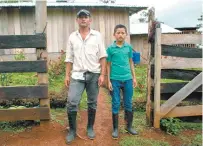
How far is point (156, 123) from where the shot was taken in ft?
17.4

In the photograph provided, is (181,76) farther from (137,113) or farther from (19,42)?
(19,42)

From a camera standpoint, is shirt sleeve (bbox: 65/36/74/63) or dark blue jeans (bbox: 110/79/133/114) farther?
dark blue jeans (bbox: 110/79/133/114)

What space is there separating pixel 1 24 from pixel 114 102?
10841 millimetres

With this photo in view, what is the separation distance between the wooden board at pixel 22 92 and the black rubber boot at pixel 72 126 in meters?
0.70

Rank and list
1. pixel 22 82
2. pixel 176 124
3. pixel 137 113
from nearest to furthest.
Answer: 1. pixel 176 124
2. pixel 137 113
3. pixel 22 82

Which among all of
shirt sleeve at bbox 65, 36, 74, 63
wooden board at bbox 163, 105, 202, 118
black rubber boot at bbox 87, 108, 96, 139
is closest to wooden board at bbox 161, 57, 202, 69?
wooden board at bbox 163, 105, 202, 118

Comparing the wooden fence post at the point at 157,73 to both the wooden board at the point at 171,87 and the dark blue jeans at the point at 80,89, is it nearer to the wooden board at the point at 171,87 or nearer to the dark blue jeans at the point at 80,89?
the wooden board at the point at 171,87

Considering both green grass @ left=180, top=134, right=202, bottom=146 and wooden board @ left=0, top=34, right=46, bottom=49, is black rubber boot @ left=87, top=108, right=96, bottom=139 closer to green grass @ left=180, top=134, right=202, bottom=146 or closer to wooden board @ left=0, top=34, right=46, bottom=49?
wooden board @ left=0, top=34, right=46, bottom=49

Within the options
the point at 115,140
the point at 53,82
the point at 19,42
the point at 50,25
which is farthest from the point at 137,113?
the point at 50,25

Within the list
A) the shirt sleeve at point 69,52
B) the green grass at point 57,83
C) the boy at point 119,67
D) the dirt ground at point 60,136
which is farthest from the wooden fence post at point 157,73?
the green grass at point 57,83

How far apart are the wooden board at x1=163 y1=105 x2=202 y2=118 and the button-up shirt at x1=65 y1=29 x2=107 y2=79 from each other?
1.64m

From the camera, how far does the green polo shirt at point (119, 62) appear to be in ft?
15.8

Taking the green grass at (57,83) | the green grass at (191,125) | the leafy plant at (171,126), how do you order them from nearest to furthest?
the leafy plant at (171,126) → the green grass at (191,125) → the green grass at (57,83)

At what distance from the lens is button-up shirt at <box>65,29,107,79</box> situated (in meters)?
4.55
